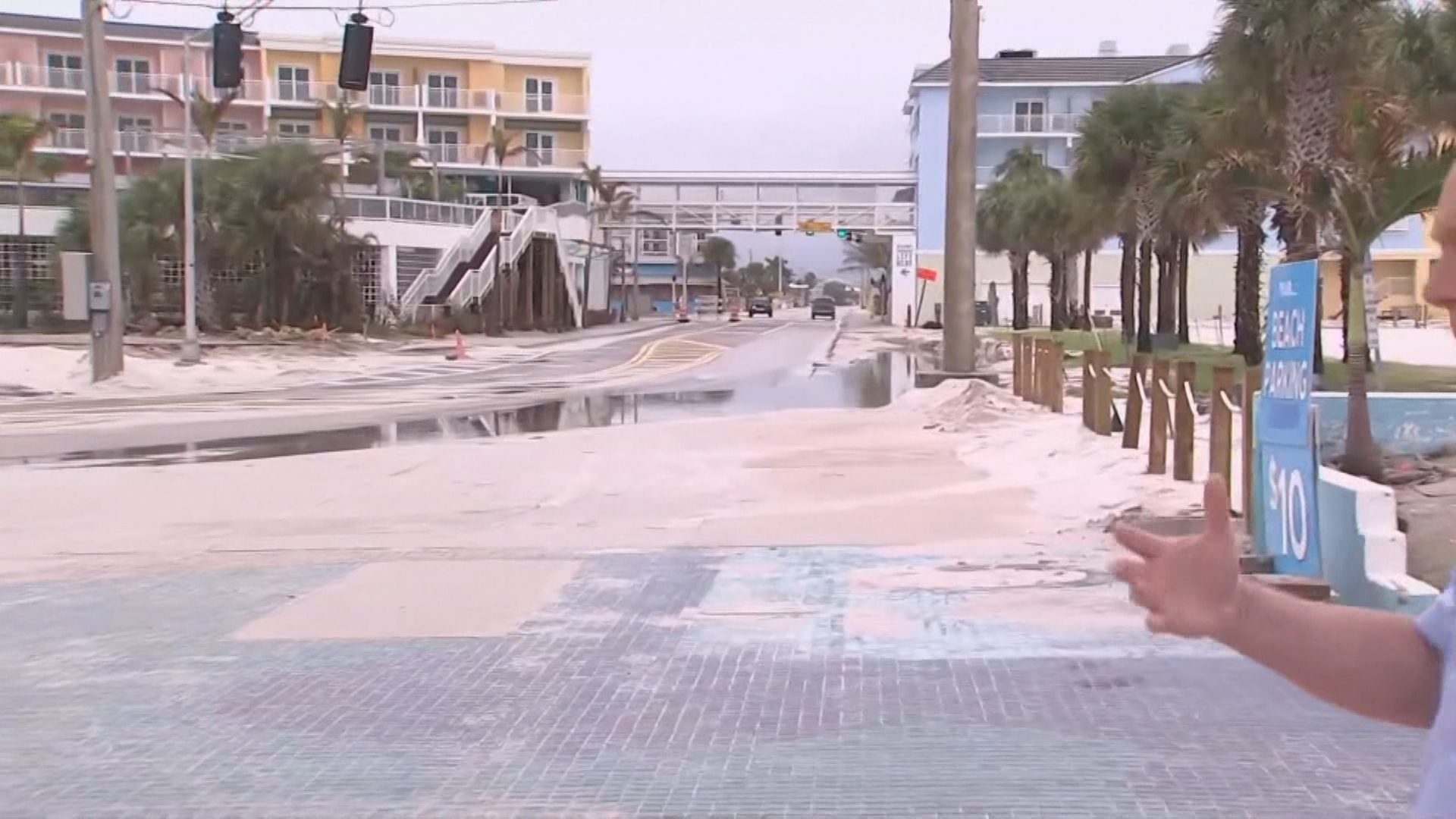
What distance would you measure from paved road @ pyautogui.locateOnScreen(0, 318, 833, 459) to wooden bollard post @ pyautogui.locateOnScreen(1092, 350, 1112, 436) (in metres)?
9.73

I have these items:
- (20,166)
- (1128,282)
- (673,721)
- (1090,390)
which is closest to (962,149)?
(1090,390)

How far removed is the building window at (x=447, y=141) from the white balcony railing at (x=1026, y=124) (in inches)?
1130

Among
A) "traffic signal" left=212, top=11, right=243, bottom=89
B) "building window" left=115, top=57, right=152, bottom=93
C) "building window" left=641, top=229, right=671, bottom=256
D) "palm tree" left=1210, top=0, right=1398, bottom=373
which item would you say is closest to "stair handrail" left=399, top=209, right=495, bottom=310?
"building window" left=115, top=57, right=152, bottom=93

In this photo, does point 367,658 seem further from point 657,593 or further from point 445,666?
point 657,593

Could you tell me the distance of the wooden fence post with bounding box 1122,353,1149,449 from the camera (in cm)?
1325

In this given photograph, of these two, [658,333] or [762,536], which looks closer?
[762,536]

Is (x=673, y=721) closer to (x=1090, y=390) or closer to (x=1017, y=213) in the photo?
(x=1090, y=390)

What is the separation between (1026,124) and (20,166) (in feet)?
169

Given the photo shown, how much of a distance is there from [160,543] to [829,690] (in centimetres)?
593

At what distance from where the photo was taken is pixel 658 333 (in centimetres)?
5841

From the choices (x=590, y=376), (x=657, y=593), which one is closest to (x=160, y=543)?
(x=657, y=593)

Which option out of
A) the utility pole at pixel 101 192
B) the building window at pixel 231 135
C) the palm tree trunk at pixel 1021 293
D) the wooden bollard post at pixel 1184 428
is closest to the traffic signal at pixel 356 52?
the wooden bollard post at pixel 1184 428

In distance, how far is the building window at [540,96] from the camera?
7944 centimetres

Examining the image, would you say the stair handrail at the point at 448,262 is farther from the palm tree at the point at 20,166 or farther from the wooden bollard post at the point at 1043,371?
the wooden bollard post at the point at 1043,371
